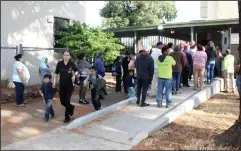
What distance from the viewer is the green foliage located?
15734mm

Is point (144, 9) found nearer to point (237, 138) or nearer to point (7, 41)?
point (7, 41)

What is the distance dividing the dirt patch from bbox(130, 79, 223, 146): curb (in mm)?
106

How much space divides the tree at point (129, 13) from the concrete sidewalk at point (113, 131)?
2490 cm

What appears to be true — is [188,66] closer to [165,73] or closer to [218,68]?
[218,68]

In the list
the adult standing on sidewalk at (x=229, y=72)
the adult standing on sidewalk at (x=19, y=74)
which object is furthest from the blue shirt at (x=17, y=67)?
the adult standing on sidewalk at (x=229, y=72)

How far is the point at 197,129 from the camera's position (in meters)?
7.88

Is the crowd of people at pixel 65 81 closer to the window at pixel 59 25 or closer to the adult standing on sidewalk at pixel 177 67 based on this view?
the adult standing on sidewalk at pixel 177 67

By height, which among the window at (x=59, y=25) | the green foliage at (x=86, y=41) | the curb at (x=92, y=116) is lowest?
the curb at (x=92, y=116)

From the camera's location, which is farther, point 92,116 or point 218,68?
point 218,68

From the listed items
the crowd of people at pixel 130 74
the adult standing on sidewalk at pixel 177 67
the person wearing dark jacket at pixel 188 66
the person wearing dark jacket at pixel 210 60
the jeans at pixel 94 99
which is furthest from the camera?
the person wearing dark jacket at pixel 210 60

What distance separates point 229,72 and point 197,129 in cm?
658

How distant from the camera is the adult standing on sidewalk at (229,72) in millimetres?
13523

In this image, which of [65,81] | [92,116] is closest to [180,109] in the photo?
[92,116]

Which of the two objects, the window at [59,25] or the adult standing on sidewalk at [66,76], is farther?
the window at [59,25]
